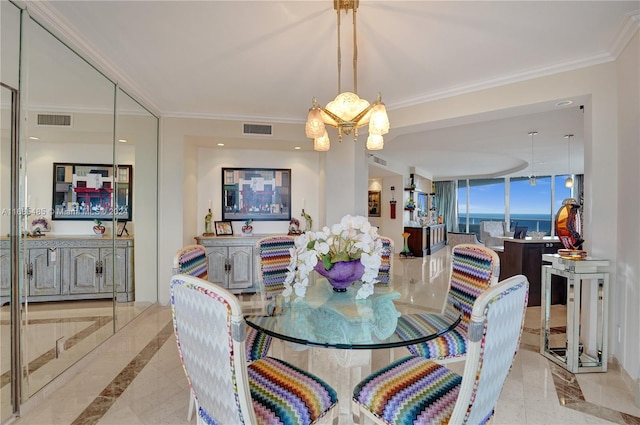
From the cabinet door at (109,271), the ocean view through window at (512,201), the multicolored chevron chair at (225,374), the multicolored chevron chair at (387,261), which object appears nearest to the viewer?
the multicolored chevron chair at (225,374)

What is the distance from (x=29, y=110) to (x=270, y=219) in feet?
A: 10.4

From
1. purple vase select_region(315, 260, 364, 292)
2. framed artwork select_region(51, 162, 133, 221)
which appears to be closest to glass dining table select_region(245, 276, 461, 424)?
purple vase select_region(315, 260, 364, 292)

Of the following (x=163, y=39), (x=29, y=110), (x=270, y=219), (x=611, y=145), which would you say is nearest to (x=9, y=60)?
(x=29, y=110)

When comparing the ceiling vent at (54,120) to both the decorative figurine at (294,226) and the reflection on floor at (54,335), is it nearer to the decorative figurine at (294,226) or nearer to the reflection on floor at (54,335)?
the reflection on floor at (54,335)

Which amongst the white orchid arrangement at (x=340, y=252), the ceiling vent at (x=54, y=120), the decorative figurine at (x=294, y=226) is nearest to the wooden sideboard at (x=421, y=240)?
the decorative figurine at (x=294, y=226)

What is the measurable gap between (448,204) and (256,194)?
9.38 metres

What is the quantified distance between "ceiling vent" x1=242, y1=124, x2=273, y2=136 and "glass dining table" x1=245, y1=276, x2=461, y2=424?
2.73 metres

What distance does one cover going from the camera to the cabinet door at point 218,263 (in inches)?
173

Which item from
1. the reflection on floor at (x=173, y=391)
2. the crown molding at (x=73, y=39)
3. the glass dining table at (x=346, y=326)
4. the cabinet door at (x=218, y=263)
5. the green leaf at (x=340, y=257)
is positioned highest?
the crown molding at (x=73, y=39)

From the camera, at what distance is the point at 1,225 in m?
1.88

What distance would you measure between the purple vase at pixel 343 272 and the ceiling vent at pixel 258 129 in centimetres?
283

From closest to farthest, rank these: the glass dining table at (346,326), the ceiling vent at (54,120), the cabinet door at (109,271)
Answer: the glass dining table at (346,326), the ceiling vent at (54,120), the cabinet door at (109,271)

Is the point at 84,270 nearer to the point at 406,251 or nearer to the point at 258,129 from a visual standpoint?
the point at 258,129

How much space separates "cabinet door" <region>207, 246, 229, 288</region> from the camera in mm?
4383
